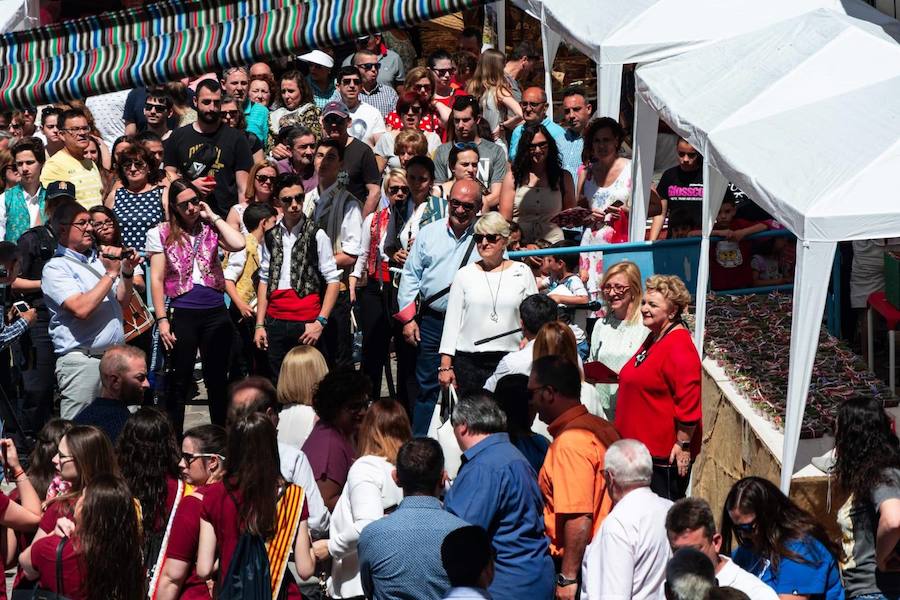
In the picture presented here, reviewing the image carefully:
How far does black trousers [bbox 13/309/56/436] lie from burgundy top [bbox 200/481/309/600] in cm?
446

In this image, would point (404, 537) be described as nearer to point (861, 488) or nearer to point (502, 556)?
point (502, 556)

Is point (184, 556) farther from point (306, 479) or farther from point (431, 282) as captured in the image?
point (431, 282)

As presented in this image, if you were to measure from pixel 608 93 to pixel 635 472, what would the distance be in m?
7.28

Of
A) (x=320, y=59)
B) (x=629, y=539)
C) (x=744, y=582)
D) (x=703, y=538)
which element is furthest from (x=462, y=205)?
(x=320, y=59)

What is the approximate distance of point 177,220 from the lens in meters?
9.98

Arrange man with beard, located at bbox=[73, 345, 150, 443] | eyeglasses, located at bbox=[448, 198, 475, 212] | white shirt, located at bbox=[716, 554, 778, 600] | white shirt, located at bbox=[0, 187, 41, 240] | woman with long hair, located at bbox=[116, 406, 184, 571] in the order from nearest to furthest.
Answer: white shirt, located at bbox=[716, 554, 778, 600]
woman with long hair, located at bbox=[116, 406, 184, 571]
man with beard, located at bbox=[73, 345, 150, 443]
eyeglasses, located at bbox=[448, 198, 475, 212]
white shirt, located at bbox=[0, 187, 41, 240]

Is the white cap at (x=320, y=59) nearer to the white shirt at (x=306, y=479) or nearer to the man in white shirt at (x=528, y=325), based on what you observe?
the man in white shirt at (x=528, y=325)

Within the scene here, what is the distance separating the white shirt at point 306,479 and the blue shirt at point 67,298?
10.4ft

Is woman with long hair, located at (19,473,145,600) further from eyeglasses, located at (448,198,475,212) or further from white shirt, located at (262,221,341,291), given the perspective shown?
white shirt, located at (262,221,341,291)

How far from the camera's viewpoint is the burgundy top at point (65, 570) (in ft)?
18.1

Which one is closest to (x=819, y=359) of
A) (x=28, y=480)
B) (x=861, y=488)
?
(x=861, y=488)

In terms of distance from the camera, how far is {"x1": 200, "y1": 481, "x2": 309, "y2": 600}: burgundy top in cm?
580

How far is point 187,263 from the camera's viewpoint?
9.95 m

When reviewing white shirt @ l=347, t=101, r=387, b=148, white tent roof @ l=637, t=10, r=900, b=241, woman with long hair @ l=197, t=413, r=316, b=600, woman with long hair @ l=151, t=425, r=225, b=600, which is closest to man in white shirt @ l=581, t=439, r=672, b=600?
woman with long hair @ l=197, t=413, r=316, b=600
